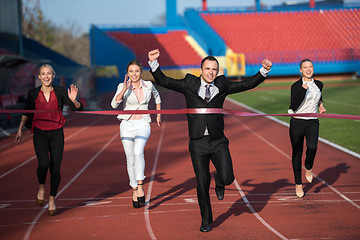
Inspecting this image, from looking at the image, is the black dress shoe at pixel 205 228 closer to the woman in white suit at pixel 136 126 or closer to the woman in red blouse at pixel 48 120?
the woman in white suit at pixel 136 126

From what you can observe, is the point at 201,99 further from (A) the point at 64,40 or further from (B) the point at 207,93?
(A) the point at 64,40


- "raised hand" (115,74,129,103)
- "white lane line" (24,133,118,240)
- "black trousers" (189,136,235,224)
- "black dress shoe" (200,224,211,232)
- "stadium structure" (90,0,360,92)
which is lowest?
"white lane line" (24,133,118,240)

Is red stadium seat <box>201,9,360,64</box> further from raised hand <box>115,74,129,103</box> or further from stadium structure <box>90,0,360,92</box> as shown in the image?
raised hand <box>115,74,129,103</box>

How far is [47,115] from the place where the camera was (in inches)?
269

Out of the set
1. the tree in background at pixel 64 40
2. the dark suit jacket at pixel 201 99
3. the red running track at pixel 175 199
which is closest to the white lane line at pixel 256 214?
the red running track at pixel 175 199

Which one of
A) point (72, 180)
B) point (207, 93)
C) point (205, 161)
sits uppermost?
point (207, 93)

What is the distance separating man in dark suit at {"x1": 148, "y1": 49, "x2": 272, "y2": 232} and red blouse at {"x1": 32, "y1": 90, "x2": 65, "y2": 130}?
1.73 meters

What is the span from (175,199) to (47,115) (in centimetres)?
226

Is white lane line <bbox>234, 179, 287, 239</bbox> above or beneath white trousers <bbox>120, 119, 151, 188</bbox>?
beneath

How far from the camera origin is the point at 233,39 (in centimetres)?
5375

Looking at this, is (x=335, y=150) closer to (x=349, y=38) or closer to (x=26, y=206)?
(x=26, y=206)

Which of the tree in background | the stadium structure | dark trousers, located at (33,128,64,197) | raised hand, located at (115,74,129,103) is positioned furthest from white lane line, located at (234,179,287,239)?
the tree in background

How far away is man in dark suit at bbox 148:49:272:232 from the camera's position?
18.9 ft

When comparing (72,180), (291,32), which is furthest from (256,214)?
(291,32)
